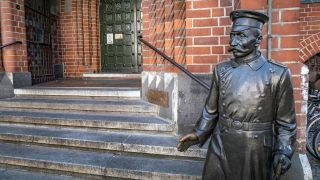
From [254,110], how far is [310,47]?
589cm

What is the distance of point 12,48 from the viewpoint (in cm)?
529

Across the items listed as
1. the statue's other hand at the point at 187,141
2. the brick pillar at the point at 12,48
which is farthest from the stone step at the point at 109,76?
the statue's other hand at the point at 187,141

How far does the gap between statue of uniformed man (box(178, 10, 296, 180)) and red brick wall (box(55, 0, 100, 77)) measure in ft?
22.1

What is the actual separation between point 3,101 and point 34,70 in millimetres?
1629

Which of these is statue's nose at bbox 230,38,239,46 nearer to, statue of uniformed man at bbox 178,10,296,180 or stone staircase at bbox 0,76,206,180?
statue of uniformed man at bbox 178,10,296,180

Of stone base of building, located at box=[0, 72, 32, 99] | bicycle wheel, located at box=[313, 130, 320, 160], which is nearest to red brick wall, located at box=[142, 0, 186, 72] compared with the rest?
stone base of building, located at box=[0, 72, 32, 99]

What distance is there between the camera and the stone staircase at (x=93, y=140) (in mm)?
3016

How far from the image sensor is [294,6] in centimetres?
253

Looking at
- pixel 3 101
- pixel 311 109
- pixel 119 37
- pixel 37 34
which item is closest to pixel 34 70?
pixel 37 34

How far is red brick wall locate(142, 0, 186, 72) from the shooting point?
3340 mm

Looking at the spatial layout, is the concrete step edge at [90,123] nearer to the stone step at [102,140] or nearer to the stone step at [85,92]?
the stone step at [102,140]

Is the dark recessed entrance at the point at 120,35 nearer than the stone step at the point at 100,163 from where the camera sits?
No

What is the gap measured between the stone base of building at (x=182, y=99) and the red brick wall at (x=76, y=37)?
15.8ft

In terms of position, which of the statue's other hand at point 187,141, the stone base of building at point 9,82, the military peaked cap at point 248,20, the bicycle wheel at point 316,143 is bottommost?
the bicycle wheel at point 316,143
